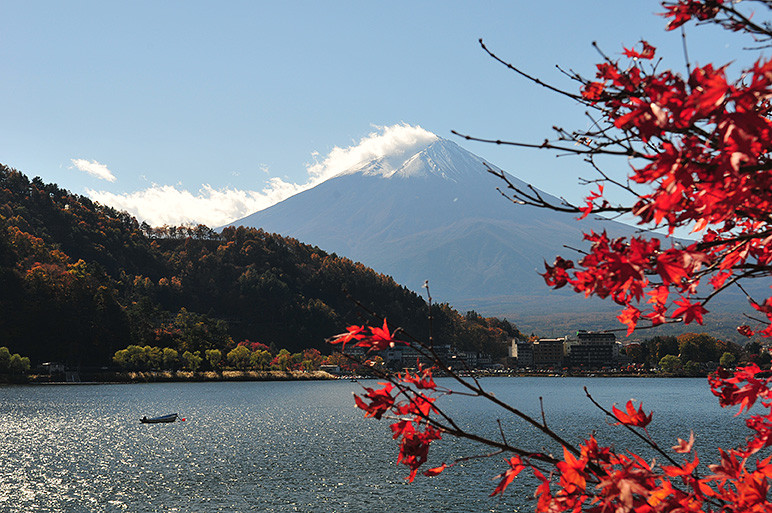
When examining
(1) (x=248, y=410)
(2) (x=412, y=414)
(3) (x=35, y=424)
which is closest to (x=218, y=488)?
(2) (x=412, y=414)

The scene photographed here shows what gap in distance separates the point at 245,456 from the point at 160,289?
120 metres

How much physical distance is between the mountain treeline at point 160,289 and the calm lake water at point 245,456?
33700 millimetres

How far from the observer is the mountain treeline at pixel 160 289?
325ft

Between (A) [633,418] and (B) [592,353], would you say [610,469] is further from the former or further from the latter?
(B) [592,353]

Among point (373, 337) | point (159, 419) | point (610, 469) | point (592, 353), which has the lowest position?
point (159, 419)

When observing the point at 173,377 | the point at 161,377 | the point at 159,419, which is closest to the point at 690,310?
the point at 159,419

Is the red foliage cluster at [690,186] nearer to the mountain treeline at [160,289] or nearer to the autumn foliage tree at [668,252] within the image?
the autumn foliage tree at [668,252]

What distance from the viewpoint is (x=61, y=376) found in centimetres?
9456

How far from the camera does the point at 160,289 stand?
145500 millimetres

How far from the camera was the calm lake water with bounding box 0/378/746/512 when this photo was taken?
23359 mm

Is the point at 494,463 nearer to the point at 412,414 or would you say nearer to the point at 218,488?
the point at 218,488

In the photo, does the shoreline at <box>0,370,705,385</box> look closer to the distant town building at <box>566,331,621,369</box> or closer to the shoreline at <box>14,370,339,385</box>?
the shoreline at <box>14,370,339,385</box>

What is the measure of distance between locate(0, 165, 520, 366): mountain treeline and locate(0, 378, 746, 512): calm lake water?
33.7 m

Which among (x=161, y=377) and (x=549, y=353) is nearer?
(x=161, y=377)
